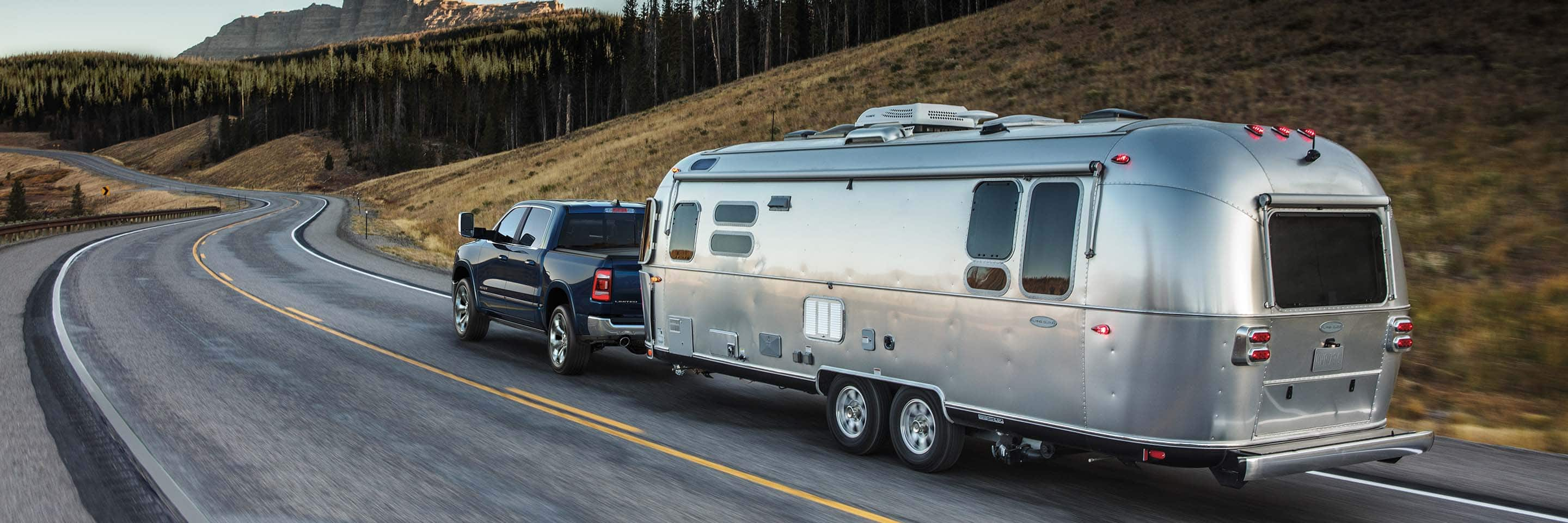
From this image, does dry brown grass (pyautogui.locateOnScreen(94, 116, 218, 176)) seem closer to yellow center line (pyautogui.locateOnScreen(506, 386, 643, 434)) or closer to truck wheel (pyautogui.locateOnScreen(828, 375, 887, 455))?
yellow center line (pyautogui.locateOnScreen(506, 386, 643, 434))

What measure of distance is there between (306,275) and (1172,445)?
66.6 feet

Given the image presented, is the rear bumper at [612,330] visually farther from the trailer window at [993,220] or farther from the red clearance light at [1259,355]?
the red clearance light at [1259,355]

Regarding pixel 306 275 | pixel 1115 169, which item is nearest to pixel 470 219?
pixel 1115 169

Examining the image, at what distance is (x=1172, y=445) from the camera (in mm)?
5785

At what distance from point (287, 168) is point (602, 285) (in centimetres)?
12569

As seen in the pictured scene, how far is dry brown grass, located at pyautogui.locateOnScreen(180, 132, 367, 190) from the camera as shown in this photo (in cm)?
11538

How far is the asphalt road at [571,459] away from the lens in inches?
247

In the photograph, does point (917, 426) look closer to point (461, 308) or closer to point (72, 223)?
point (461, 308)

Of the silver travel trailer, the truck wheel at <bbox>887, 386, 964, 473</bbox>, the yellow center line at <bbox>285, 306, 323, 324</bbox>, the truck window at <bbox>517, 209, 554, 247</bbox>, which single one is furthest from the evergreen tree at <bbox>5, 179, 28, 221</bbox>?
the truck wheel at <bbox>887, 386, 964, 473</bbox>

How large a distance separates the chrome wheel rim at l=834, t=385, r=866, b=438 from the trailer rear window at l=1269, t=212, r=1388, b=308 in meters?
2.98

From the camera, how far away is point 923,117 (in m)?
7.89

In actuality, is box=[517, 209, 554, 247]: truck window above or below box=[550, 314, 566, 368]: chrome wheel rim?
above

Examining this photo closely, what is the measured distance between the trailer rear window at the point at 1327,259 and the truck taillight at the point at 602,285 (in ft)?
21.5

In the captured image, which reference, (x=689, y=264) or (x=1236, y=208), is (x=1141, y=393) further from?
(x=689, y=264)
